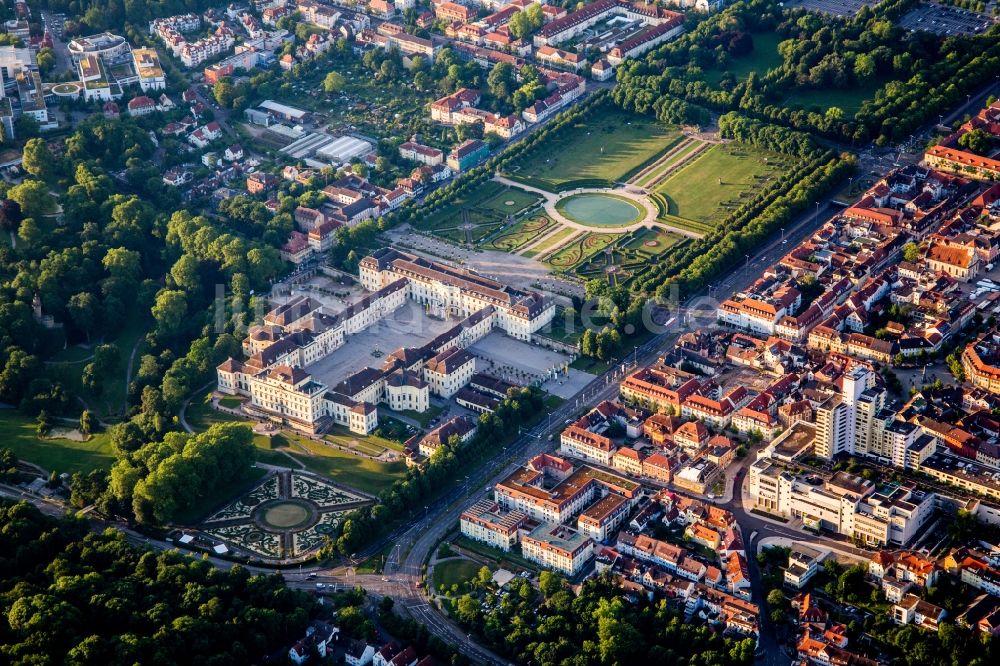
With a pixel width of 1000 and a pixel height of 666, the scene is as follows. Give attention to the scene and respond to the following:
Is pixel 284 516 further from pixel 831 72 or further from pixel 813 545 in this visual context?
pixel 831 72

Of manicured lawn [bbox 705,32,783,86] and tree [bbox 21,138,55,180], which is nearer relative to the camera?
tree [bbox 21,138,55,180]

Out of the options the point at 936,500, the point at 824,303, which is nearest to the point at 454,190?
the point at 824,303

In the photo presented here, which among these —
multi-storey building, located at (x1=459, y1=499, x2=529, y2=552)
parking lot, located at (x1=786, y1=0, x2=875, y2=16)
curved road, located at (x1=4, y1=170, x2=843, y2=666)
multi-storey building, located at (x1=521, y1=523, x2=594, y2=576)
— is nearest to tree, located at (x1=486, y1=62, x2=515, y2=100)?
parking lot, located at (x1=786, y1=0, x2=875, y2=16)

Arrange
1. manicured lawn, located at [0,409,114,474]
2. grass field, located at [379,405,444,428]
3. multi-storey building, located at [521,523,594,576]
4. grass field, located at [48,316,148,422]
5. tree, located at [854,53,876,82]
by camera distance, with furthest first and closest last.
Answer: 1. tree, located at [854,53,876,82]
2. grass field, located at [48,316,148,422]
3. grass field, located at [379,405,444,428]
4. manicured lawn, located at [0,409,114,474]
5. multi-storey building, located at [521,523,594,576]

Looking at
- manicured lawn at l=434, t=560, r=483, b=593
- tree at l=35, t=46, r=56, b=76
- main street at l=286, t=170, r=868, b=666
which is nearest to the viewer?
main street at l=286, t=170, r=868, b=666

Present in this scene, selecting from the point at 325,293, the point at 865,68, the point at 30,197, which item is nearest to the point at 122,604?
the point at 325,293

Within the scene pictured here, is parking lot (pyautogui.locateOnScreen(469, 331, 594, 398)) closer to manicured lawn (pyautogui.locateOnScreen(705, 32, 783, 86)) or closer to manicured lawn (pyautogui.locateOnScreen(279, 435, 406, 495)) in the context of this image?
manicured lawn (pyautogui.locateOnScreen(279, 435, 406, 495))
